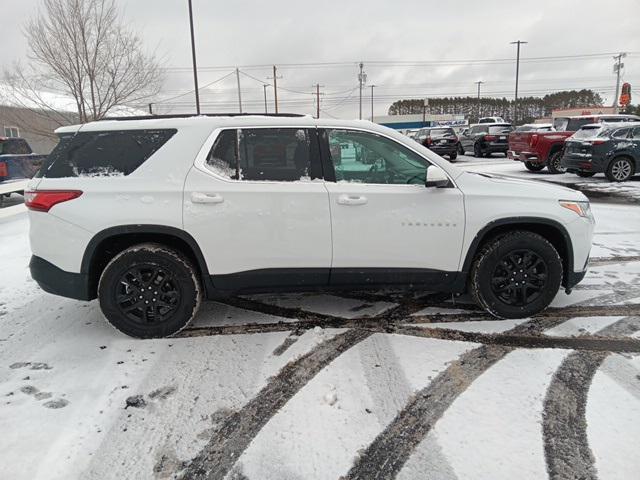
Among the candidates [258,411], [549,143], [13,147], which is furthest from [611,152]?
[13,147]

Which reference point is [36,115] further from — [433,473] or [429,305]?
[433,473]

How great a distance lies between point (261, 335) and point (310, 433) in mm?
1368

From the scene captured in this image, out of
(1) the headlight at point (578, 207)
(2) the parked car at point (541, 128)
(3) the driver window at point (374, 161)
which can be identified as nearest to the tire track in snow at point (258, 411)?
(3) the driver window at point (374, 161)

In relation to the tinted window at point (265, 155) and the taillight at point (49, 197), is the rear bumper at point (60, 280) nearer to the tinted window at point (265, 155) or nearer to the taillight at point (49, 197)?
the taillight at point (49, 197)

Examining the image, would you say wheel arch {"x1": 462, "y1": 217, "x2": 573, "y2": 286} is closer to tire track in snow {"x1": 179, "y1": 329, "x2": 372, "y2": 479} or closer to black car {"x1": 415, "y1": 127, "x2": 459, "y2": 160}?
tire track in snow {"x1": 179, "y1": 329, "x2": 372, "y2": 479}

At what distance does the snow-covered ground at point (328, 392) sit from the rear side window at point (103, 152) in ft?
4.42

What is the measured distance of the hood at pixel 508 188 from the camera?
3.89m

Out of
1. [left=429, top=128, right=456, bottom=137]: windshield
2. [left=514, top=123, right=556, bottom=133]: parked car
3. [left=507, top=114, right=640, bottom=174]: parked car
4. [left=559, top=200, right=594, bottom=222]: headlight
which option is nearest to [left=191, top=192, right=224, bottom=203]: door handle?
[left=559, top=200, right=594, bottom=222]: headlight

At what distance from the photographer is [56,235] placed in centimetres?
368

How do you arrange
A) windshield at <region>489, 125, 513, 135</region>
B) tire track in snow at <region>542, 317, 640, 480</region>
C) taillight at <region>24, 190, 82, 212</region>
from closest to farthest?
tire track in snow at <region>542, 317, 640, 480</region> → taillight at <region>24, 190, 82, 212</region> → windshield at <region>489, 125, 513, 135</region>

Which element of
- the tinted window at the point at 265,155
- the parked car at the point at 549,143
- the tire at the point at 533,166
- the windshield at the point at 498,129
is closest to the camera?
the tinted window at the point at 265,155

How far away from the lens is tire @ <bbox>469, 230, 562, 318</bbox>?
3.93 m

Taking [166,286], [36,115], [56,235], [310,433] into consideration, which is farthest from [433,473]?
[36,115]

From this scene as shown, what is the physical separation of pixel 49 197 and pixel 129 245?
68cm
